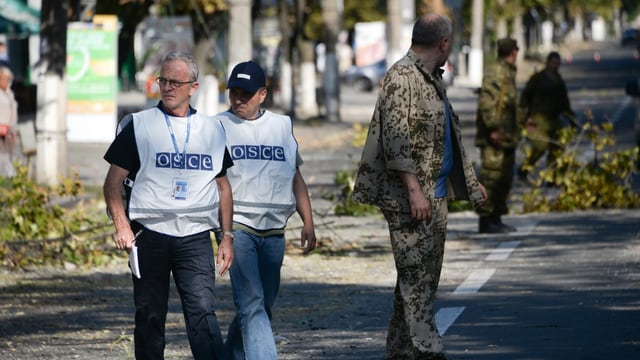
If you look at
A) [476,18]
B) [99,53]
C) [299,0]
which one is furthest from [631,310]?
[476,18]

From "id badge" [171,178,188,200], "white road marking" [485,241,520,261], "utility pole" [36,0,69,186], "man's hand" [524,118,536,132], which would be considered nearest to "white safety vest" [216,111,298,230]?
"id badge" [171,178,188,200]

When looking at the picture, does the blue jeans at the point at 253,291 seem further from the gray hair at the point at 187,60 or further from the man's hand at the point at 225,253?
the gray hair at the point at 187,60

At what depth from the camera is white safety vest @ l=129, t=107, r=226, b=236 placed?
22.9 ft

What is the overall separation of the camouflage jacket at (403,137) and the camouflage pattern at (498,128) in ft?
23.6

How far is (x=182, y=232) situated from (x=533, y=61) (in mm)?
89380

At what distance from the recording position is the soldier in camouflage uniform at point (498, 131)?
1496 cm

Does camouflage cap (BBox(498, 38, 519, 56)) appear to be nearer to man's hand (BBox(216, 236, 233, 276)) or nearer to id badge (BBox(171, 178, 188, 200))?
man's hand (BBox(216, 236, 233, 276))

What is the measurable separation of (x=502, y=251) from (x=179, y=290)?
7360 mm

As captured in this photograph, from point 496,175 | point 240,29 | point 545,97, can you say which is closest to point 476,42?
point 240,29

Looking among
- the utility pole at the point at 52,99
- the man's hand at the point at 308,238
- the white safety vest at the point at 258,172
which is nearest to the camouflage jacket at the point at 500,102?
the man's hand at the point at 308,238

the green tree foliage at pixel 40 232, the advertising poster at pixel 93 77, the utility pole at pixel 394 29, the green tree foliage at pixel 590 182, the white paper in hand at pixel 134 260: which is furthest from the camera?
the utility pole at pixel 394 29

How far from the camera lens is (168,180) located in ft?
22.9

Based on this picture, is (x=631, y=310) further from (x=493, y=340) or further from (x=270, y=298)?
(x=270, y=298)

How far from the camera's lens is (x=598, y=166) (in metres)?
17.7
